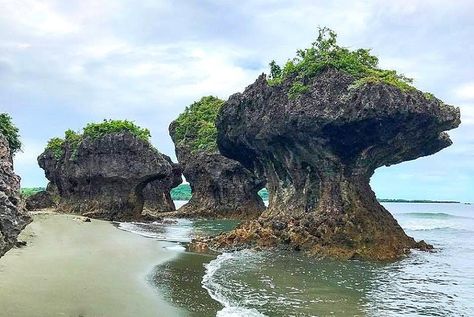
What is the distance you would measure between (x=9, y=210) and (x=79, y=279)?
5.23 meters

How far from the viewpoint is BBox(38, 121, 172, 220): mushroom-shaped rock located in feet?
155

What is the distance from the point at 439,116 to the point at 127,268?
16443 mm

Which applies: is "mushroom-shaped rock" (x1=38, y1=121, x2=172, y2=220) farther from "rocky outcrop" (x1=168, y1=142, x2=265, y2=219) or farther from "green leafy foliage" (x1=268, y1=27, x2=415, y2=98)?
"green leafy foliage" (x1=268, y1=27, x2=415, y2=98)

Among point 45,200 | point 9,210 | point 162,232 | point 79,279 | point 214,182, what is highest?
point 214,182

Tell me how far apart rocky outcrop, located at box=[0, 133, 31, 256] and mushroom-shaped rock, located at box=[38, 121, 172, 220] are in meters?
37.3

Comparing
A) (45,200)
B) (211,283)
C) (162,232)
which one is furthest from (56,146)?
(211,283)

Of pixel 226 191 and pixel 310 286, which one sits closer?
pixel 310 286

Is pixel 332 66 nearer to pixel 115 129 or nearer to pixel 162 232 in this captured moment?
pixel 162 232

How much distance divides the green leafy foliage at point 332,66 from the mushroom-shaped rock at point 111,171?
2158 centimetres

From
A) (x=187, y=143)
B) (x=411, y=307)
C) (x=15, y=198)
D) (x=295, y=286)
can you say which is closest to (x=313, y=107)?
(x=295, y=286)

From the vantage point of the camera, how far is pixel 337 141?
1001 inches

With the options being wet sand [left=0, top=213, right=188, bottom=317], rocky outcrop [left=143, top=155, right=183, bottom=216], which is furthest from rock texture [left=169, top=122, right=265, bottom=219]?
wet sand [left=0, top=213, right=188, bottom=317]

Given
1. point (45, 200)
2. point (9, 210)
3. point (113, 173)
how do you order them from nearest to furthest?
point (9, 210) → point (113, 173) → point (45, 200)

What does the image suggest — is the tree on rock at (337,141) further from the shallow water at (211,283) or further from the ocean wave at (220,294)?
the ocean wave at (220,294)
